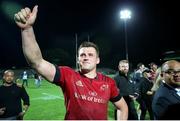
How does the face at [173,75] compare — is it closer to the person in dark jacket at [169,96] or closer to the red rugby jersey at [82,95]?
the person in dark jacket at [169,96]

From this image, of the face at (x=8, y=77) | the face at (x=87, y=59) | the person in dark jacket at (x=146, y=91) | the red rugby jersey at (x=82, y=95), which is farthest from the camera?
the person in dark jacket at (x=146, y=91)

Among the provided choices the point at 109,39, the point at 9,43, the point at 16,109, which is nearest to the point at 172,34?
the point at 109,39

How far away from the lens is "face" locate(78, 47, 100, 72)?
376 centimetres

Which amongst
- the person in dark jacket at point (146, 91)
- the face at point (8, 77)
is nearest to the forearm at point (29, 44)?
the face at point (8, 77)

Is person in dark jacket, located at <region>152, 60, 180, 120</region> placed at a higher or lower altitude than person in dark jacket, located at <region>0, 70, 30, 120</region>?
higher

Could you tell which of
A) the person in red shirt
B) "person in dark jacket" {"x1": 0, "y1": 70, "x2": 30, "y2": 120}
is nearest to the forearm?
the person in red shirt

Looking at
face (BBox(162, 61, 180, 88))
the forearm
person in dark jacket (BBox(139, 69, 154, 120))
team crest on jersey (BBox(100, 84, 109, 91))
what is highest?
the forearm

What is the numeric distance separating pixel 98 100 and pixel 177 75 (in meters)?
1.19

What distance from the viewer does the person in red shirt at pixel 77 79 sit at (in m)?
3.17

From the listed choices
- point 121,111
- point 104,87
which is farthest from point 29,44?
point 121,111

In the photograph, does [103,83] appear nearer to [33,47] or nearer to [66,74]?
[66,74]

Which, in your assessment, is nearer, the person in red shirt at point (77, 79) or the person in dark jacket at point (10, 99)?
the person in red shirt at point (77, 79)

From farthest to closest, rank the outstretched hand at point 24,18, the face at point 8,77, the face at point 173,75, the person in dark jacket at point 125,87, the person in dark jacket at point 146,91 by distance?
the person in dark jacket at point 146,91 → the person in dark jacket at point 125,87 → the face at point 8,77 → the face at point 173,75 → the outstretched hand at point 24,18

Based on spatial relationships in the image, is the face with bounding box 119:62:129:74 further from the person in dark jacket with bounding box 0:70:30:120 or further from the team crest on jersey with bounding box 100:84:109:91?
the team crest on jersey with bounding box 100:84:109:91
